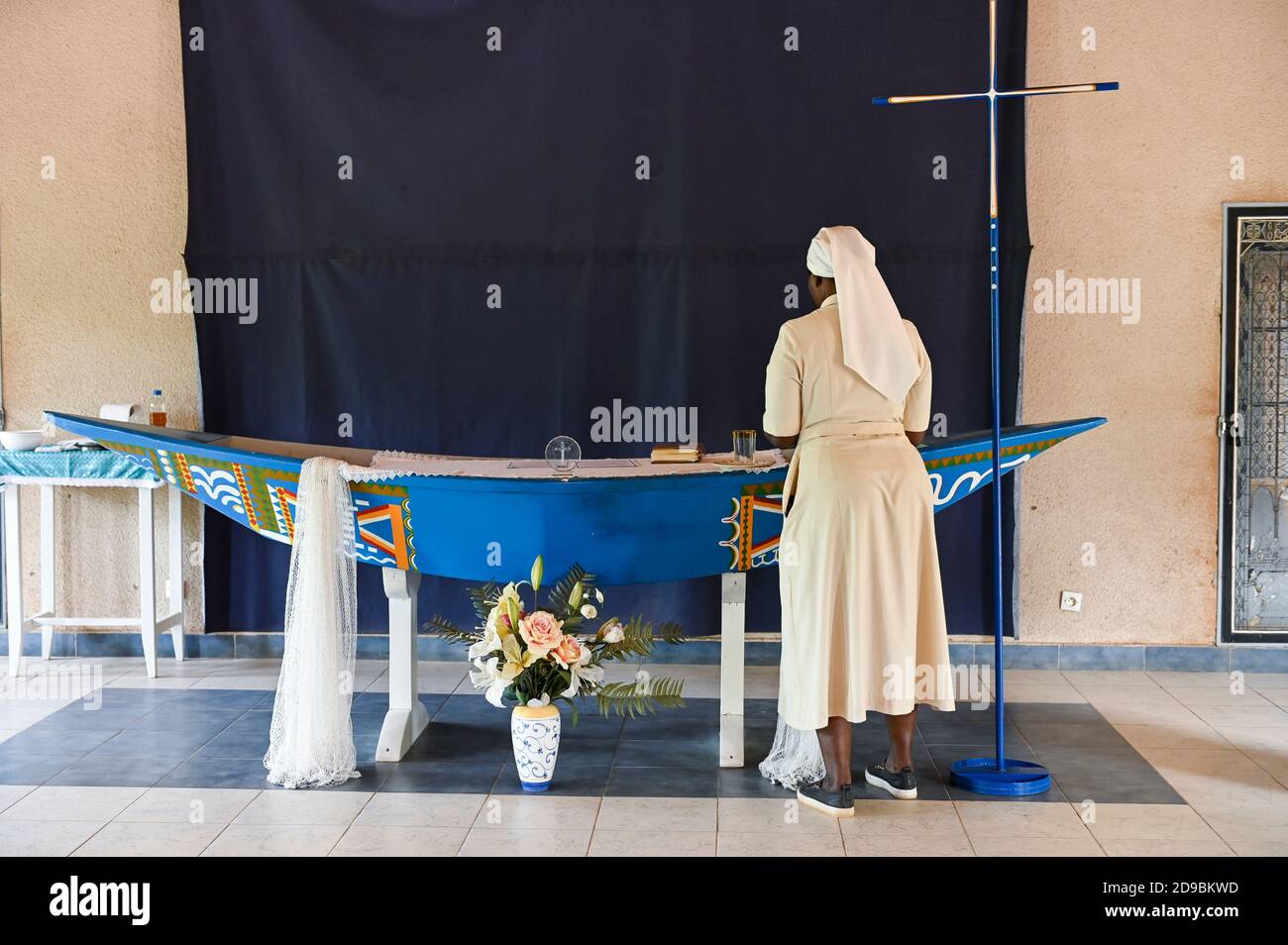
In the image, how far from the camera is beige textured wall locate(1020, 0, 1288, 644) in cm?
544

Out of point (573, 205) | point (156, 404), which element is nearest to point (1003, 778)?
point (573, 205)

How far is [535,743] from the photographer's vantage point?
4031 millimetres

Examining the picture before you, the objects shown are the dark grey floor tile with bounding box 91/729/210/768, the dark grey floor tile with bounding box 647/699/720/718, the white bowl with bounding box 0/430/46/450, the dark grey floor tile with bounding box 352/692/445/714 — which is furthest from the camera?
the white bowl with bounding box 0/430/46/450

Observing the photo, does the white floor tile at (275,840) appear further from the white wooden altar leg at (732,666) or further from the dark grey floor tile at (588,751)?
the white wooden altar leg at (732,666)

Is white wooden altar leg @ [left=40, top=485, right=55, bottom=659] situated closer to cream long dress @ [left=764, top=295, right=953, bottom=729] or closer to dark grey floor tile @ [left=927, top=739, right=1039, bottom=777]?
cream long dress @ [left=764, top=295, right=953, bottom=729]

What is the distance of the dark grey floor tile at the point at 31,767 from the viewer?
4.13 metres

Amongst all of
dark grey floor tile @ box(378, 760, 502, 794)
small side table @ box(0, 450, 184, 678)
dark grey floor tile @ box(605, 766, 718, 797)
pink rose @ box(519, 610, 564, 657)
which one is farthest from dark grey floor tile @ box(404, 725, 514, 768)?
small side table @ box(0, 450, 184, 678)

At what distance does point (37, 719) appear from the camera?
480cm

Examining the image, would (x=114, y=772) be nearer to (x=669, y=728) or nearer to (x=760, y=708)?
(x=669, y=728)

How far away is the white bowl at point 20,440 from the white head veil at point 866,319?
3.49 metres

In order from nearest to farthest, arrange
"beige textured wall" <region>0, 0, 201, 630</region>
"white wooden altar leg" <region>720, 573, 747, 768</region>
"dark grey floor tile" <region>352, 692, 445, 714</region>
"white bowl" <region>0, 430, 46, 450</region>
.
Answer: "white wooden altar leg" <region>720, 573, 747, 768</region> → "dark grey floor tile" <region>352, 692, 445, 714</region> → "white bowl" <region>0, 430, 46, 450</region> → "beige textured wall" <region>0, 0, 201, 630</region>

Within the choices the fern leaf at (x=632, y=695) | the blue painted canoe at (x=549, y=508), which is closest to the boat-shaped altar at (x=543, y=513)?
the blue painted canoe at (x=549, y=508)

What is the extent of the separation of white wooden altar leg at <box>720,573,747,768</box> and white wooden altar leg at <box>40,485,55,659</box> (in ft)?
9.84

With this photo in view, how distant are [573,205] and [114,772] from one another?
2786mm
